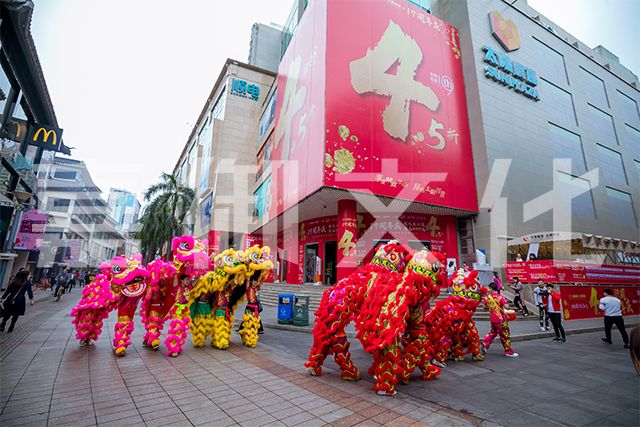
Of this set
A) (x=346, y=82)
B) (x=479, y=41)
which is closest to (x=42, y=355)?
(x=346, y=82)

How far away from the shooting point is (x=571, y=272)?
13031 millimetres

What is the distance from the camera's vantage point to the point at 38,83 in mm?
12539

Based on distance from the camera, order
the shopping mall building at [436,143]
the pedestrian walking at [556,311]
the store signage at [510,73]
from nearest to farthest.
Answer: the pedestrian walking at [556,311] → the shopping mall building at [436,143] → the store signage at [510,73]

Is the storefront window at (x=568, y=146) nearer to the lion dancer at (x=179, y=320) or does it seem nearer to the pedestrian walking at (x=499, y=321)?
the pedestrian walking at (x=499, y=321)

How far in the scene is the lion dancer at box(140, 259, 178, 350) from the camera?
20.3 feet

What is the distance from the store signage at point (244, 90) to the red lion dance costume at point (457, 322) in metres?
32.2

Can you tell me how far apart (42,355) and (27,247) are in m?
14.6

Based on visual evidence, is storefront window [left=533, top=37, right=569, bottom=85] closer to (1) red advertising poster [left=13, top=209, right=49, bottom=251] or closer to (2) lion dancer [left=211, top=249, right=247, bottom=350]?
(2) lion dancer [left=211, top=249, right=247, bottom=350]

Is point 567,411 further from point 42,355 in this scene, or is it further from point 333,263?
point 333,263

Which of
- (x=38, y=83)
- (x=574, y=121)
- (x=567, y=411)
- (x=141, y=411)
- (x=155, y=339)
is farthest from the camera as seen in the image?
(x=574, y=121)

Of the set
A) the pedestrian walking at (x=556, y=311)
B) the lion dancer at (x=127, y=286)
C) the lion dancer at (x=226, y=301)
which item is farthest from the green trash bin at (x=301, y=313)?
the pedestrian walking at (x=556, y=311)

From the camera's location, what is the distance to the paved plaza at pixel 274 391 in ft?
10.8

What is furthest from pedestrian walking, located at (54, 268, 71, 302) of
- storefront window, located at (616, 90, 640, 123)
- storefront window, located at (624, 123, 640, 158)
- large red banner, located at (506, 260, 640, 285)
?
storefront window, located at (616, 90, 640, 123)

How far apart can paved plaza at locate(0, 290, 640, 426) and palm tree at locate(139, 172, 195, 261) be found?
20106 millimetres
